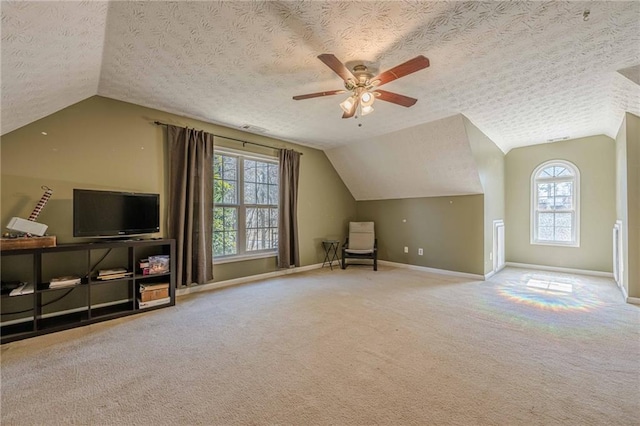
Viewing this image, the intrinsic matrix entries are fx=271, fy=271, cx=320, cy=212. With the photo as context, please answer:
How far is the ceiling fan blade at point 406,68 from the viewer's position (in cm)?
194

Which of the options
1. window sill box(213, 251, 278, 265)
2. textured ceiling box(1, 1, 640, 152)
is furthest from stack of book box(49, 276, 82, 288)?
window sill box(213, 251, 278, 265)

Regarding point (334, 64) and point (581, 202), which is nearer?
point (334, 64)

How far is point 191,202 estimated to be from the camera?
12.1ft

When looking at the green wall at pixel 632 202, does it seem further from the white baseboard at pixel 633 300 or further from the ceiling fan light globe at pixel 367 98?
the ceiling fan light globe at pixel 367 98

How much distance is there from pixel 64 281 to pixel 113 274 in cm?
39

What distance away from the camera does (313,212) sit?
5508 mm

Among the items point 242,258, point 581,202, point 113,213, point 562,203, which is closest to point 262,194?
point 242,258

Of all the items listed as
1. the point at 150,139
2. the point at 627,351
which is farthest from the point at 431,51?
the point at 150,139

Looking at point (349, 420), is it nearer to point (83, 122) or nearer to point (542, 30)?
point (542, 30)

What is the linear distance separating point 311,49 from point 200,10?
0.85 meters

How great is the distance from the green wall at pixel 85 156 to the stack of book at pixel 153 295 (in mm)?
745

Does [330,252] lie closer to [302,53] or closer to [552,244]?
[302,53]

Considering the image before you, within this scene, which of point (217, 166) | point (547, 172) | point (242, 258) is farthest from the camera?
point (547, 172)

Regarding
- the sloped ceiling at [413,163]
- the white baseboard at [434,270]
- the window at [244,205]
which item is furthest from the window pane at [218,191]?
the white baseboard at [434,270]
